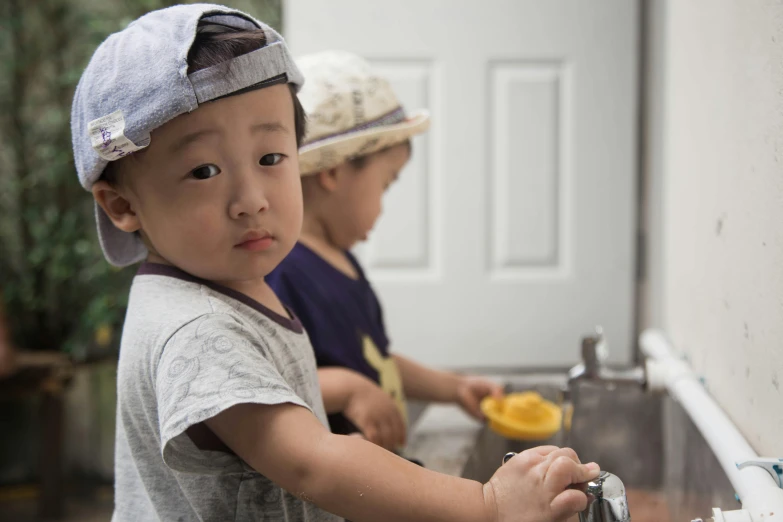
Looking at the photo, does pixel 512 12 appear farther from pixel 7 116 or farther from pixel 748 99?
pixel 7 116

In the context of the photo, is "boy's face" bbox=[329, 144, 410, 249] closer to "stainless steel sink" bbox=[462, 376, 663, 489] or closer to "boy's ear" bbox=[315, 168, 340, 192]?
"boy's ear" bbox=[315, 168, 340, 192]

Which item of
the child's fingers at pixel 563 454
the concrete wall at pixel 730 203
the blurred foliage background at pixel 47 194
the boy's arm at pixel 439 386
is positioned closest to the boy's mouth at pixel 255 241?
the child's fingers at pixel 563 454

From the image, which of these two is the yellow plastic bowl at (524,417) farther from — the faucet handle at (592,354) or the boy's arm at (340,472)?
the boy's arm at (340,472)

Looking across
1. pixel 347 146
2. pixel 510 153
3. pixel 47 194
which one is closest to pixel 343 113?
pixel 347 146

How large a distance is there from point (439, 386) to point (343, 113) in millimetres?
462

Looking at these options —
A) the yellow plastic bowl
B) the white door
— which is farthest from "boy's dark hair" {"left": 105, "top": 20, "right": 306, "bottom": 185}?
the white door

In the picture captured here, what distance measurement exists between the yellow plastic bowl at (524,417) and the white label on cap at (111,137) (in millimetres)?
548

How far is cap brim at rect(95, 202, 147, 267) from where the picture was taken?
24.4 inches

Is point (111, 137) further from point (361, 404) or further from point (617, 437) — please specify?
point (617, 437)

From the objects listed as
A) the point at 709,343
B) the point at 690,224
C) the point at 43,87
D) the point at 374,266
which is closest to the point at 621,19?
the point at 374,266

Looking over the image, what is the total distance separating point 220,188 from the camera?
0.51 metres

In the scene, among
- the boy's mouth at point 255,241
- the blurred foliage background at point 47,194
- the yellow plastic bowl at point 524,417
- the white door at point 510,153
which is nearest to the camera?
the boy's mouth at point 255,241

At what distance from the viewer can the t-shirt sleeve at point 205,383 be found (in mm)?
458

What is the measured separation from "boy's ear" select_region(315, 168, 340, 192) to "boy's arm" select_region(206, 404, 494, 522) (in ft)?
1.54
